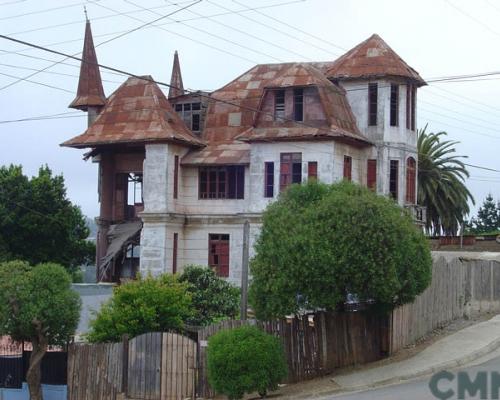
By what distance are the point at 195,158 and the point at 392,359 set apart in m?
19.4

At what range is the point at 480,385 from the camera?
1994cm

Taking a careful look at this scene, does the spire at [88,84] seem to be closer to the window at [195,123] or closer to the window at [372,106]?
the window at [195,123]

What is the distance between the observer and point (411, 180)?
140 ft

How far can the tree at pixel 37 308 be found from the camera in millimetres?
24641

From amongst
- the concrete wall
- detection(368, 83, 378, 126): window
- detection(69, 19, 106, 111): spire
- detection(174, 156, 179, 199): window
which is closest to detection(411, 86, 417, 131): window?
detection(368, 83, 378, 126): window

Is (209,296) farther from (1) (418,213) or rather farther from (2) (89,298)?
(1) (418,213)

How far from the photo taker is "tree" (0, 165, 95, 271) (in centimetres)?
5522

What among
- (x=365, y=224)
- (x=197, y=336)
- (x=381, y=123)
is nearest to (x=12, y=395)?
(x=197, y=336)

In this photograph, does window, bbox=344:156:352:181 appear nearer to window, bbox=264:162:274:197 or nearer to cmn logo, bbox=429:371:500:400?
window, bbox=264:162:274:197

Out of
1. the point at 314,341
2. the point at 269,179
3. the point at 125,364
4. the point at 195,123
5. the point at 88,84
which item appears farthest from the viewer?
the point at 88,84

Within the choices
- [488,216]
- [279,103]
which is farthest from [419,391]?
[488,216]

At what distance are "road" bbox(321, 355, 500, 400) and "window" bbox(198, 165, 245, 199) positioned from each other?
20290mm

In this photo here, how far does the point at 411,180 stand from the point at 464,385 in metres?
23.4

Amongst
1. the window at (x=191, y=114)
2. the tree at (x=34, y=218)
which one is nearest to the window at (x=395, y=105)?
the window at (x=191, y=114)
